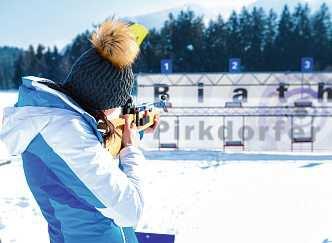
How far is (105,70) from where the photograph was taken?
1.36 meters

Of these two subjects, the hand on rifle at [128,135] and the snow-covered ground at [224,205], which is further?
the snow-covered ground at [224,205]

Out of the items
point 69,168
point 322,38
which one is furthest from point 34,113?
point 322,38

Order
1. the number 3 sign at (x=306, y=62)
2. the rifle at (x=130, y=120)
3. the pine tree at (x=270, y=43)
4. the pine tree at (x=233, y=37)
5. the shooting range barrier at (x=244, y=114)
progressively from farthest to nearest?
the pine tree at (x=233, y=37) → the pine tree at (x=270, y=43) → the number 3 sign at (x=306, y=62) → the shooting range barrier at (x=244, y=114) → the rifle at (x=130, y=120)

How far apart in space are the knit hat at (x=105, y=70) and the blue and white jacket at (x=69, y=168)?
0.08 metres

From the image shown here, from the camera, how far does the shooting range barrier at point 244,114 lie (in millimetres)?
12766

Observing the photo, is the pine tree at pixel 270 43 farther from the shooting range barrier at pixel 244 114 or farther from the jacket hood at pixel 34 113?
the jacket hood at pixel 34 113

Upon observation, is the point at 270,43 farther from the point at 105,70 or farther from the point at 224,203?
the point at 105,70

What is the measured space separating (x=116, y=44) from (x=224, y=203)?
16.0 ft

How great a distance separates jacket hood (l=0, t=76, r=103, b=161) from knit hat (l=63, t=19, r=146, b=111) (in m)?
0.08

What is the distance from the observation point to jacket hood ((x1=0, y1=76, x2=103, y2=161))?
1.29 metres

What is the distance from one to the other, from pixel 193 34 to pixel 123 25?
140 ft

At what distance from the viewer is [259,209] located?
561cm

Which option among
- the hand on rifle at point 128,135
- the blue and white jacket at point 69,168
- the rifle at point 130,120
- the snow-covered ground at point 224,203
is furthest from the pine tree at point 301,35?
the blue and white jacket at point 69,168

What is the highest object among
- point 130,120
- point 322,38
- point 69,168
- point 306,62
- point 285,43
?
point 322,38
